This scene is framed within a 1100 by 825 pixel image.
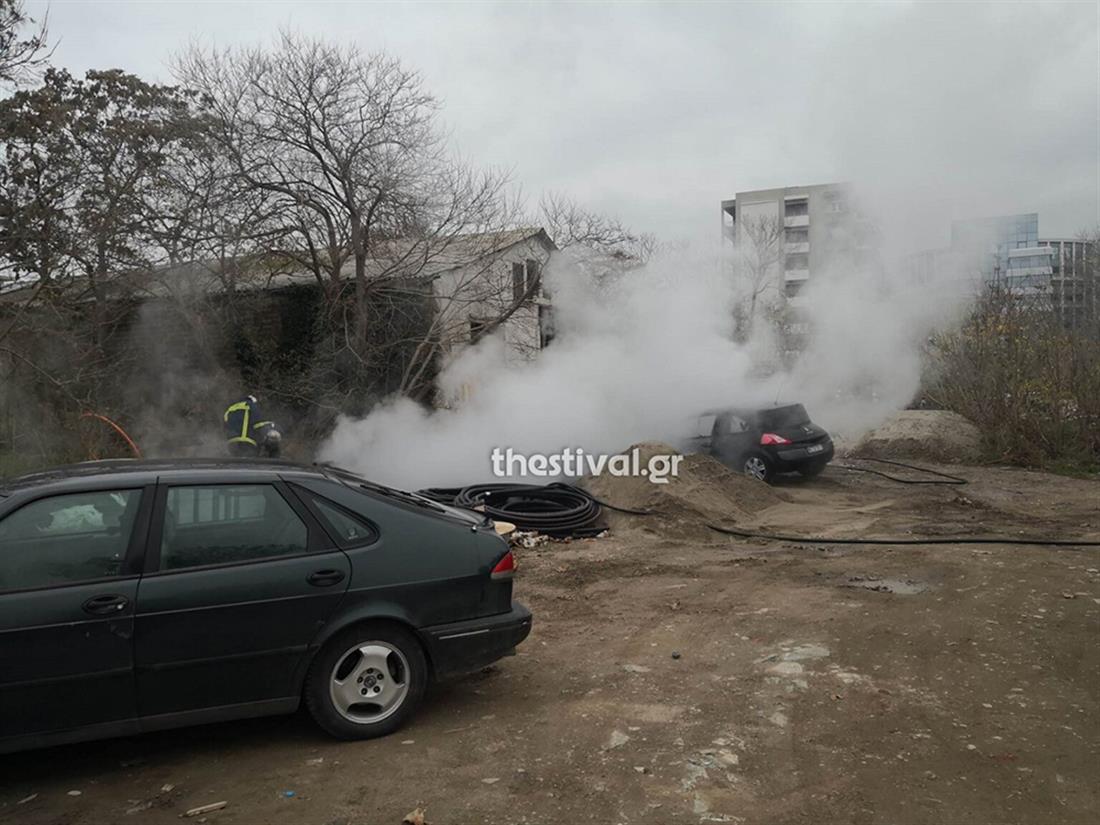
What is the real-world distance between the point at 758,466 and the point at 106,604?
422 inches

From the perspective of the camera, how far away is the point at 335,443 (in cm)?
1450

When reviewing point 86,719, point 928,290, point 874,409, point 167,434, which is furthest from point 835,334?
point 86,719

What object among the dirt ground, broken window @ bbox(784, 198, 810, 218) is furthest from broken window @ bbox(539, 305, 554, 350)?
the dirt ground

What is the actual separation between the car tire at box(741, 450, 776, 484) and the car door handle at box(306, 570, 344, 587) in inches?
382

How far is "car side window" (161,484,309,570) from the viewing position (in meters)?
3.80

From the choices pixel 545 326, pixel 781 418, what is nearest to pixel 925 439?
pixel 781 418

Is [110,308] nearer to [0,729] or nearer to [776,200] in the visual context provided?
[0,729]

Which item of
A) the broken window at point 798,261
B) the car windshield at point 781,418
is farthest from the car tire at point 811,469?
the broken window at point 798,261

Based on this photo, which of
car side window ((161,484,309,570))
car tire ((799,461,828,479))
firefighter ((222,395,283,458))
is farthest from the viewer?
car tire ((799,461,828,479))

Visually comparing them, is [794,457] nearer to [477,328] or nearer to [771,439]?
[771,439]

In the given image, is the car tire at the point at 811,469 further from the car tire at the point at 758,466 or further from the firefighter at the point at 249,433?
the firefighter at the point at 249,433

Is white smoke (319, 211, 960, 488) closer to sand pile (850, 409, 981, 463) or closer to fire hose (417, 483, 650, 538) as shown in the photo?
sand pile (850, 409, 981, 463)

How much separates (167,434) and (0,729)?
13601mm

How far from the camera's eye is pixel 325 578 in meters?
3.91
